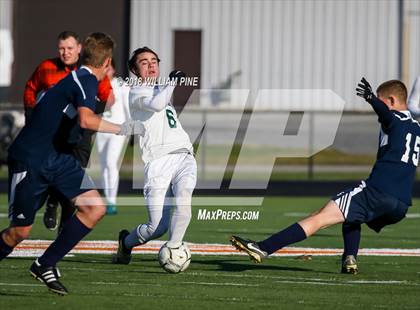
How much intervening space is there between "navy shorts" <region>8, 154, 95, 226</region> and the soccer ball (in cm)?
158

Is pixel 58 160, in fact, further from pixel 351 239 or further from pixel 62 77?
pixel 62 77

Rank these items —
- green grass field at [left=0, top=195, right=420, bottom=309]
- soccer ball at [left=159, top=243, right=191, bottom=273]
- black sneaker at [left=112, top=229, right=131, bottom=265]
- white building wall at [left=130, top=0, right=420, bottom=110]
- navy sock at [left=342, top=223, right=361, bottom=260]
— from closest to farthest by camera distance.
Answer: green grass field at [left=0, top=195, right=420, bottom=309]
soccer ball at [left=159, top=243, right=191, bottom=273]
navy sock at [left=342, top=223, right=361, bottom=260]
black sneaker at [left=112, top=229, right=131, bottom=265]
white building wall at [left=130, top=0, right=420, bottom=110]

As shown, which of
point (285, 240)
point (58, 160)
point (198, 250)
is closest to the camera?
point (58, 160)

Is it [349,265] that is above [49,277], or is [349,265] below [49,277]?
below

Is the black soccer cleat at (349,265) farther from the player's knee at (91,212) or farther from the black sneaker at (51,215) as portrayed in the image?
the black sneaker at (51,215)

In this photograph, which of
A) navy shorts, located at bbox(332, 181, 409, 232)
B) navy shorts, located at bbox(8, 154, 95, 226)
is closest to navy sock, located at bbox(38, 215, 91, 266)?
navy shorts, located at bbox(8, 154, 95, 226)

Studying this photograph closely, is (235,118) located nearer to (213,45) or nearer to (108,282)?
(213,45)

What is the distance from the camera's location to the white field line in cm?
1119

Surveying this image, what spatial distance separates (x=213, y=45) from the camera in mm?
34219

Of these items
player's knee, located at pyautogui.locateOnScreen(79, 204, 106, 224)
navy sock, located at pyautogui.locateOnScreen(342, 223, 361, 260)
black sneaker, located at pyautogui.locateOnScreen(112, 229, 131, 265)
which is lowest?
black sneaker, located at pyautogui.locateOnScreen(112, 229, 131, 265)

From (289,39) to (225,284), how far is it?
2564cm

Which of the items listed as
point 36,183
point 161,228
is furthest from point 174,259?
point 36,183

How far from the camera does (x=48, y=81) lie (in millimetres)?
11336

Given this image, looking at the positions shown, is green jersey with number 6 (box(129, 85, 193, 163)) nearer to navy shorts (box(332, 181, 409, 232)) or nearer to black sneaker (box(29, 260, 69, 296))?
navy shorts (box(332, 181, 409, 232))
